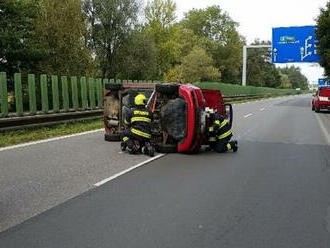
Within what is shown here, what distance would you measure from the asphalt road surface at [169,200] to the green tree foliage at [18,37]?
16.5 m

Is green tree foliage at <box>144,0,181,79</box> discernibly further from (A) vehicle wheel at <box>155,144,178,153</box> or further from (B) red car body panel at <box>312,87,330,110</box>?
(A) vehicle wheel at <box>155,144,178,153</box>

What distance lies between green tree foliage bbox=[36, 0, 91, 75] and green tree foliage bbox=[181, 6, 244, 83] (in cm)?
6731

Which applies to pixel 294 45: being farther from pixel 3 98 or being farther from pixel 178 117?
pixel 178 117

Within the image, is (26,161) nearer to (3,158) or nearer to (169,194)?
(3,158)

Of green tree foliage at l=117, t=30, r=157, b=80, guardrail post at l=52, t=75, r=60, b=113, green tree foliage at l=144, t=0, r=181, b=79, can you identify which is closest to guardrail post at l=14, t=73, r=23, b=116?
guardrail post at l=52, t=75, r=60, b=113

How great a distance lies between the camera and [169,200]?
22.5 ft

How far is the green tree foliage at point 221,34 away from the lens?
9675cm

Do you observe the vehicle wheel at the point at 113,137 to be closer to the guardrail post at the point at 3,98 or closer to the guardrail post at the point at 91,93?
the guardrail post at the point at 3,98

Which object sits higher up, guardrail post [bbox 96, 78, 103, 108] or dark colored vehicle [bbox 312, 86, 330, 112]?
guardrail post [bbox 96, 78, 103, 108]

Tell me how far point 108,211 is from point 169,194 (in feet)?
4.12

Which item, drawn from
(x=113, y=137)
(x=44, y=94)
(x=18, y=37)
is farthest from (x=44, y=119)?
(x=18, y=37)

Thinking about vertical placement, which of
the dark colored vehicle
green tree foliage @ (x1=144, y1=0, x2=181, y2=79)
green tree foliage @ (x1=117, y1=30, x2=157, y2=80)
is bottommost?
the dark colored vehicle

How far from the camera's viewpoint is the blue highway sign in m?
41.7

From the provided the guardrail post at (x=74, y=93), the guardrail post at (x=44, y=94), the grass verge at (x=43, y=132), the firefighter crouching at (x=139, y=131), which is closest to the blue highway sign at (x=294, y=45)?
the guardrail post at (x=74, y=93)
